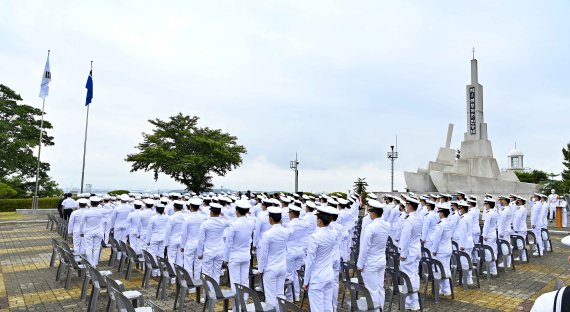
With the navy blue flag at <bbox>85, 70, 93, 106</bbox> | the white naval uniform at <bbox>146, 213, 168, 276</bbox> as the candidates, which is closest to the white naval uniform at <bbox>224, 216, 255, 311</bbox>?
the white naval uniform at <bbox>146, 213, 168, 276</bbox>

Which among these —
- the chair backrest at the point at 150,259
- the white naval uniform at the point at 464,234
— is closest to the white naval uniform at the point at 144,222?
the chair backrest at the point at 150,259

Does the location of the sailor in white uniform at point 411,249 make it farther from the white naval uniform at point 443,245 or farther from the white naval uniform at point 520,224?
the white naval uniform at point 520,224

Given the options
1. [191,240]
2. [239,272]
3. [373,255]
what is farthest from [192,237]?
[373,255]

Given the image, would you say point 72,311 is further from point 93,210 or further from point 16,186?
point 16,186

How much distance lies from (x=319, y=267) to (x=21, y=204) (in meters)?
31.1

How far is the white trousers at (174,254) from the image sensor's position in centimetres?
923

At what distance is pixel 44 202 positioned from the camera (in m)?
29.6

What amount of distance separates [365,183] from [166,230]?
3699 cm

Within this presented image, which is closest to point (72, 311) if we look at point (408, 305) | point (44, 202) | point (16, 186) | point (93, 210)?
point (93, 210)

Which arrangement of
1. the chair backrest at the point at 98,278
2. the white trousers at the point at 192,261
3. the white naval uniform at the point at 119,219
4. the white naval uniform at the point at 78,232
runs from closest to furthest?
the chair backrest at the point at 98,278 → the white trousers at the point at 192,261 → the white naval uniform at the point at 78,232 → the white naval uniform at the point at 119,219

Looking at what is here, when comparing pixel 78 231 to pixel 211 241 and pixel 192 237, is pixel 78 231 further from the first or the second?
pixel 211 241

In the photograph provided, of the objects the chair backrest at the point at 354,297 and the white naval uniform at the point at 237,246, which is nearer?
the chair backrest at the point at 354,297

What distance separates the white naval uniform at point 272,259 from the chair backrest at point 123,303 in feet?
6.96

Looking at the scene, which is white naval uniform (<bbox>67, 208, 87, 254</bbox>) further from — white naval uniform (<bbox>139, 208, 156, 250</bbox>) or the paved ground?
white naval uniform (<bbox>139, 208, 156, 250</bbox>)
